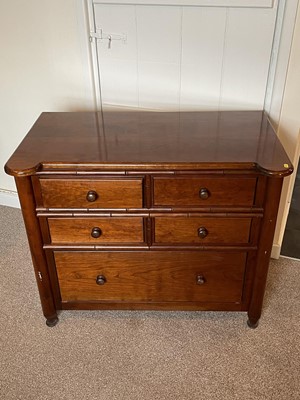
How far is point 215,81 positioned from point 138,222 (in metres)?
0.76

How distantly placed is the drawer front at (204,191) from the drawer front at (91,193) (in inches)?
3.3

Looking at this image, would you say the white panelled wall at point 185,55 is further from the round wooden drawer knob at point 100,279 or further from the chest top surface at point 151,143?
the round wooden drawer knob at point 100,279

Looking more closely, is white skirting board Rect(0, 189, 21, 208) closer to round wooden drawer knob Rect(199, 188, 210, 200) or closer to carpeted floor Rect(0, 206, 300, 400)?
carpeted floor Rect(0, 206, 300, 400)

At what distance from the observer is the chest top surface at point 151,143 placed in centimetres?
128

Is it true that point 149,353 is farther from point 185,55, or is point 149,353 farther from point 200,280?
point 185,55

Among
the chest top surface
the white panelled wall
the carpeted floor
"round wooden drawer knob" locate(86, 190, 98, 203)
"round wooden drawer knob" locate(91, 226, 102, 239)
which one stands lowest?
the carpeted floor

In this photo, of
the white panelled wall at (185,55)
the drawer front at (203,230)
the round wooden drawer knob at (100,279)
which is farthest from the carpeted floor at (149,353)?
the white panelled wall at (185,55)

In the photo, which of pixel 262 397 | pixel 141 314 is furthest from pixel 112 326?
pixel 262 397

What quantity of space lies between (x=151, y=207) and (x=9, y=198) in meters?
1.44

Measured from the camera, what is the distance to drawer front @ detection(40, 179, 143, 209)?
1.33 metres

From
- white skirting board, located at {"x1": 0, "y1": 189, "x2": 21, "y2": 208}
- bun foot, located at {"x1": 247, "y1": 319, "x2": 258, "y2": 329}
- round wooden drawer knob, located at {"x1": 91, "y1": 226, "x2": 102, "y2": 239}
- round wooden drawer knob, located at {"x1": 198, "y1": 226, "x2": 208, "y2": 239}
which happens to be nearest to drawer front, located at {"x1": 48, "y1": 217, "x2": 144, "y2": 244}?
round wooden drawer knob, located at {"x1": 91, "y1": 226, "x2": 102, "y2": 239}

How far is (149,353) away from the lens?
1.57 meters

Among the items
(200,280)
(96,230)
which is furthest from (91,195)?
(200,280)

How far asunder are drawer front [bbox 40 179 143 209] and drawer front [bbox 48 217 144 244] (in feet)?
0.21
